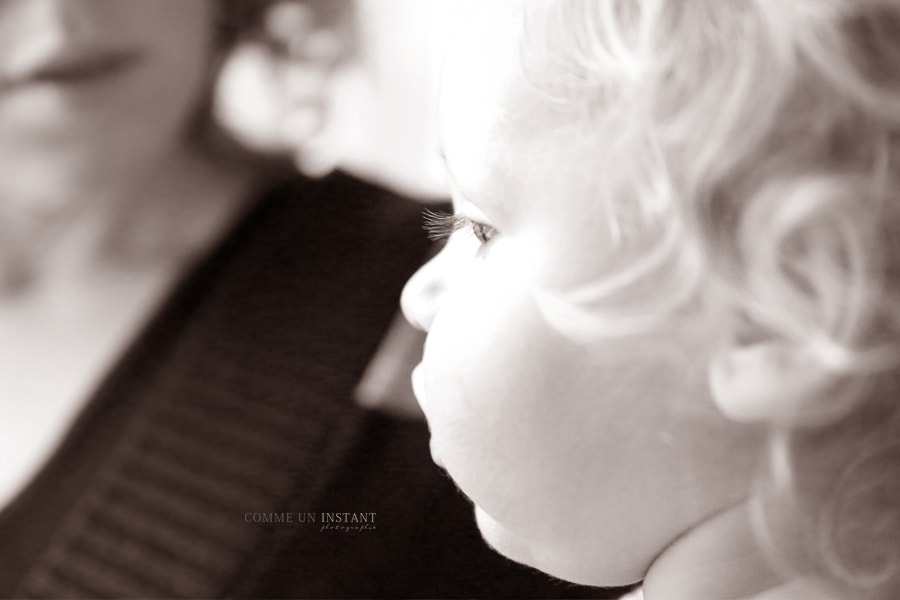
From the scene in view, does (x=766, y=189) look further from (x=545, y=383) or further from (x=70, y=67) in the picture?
(x=70, y=67)

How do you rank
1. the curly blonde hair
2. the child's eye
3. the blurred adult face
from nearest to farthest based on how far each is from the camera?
the curly blonde hair → the child's eye → the blurred adult face

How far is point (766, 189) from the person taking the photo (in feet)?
0.97

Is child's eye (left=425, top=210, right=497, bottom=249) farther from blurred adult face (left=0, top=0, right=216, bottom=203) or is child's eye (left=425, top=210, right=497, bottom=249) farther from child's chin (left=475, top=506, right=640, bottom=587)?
blurred adult face (left=0, top=0, right=216, bottom=203)

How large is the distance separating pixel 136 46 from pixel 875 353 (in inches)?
21.0

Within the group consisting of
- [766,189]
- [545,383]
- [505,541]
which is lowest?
[505,541]

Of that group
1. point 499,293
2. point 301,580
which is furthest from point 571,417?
point 301,580

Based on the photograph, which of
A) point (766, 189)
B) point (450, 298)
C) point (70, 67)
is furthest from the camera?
point (70, 67)

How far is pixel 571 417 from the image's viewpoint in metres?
0.36

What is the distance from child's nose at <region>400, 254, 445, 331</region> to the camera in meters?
0.46

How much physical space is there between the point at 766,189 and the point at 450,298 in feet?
0.51

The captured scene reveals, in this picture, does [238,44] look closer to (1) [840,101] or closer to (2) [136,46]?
(2) [136,46]

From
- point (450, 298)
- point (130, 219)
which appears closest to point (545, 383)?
point (450, 298)

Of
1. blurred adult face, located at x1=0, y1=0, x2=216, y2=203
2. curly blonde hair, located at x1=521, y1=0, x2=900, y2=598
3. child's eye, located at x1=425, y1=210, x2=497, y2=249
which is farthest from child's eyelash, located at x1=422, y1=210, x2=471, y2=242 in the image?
blurred adult face, located at x1=0, y1=0, x2=216, y2=203

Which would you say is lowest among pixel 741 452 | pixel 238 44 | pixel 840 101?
pixel 238 44
